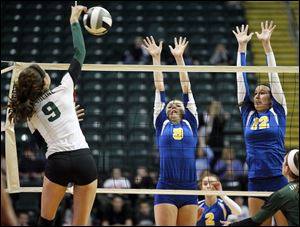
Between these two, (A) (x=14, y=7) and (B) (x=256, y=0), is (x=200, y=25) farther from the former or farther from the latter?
(A) (x=14, y=7)

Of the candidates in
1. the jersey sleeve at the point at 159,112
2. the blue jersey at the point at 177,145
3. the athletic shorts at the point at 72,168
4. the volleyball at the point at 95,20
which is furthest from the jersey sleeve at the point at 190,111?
the athletic shorts at the point at 72,168

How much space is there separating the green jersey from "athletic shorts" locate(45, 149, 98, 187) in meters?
1.46

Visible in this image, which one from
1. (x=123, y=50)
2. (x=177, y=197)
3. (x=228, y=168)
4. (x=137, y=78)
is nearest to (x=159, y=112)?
(x=177, y=197)

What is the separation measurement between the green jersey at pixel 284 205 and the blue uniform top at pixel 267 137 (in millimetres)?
2056

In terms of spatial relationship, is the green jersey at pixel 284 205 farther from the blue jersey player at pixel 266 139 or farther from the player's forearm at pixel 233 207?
the player's forearm at pixel 233 207

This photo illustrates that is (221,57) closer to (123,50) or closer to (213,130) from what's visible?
(123,50)

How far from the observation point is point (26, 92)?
6090mm

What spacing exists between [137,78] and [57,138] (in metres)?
10.8

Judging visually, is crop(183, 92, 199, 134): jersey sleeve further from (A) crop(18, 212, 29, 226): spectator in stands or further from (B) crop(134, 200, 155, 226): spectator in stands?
(A) crop(18, 212, 29, 226): spectator in stands

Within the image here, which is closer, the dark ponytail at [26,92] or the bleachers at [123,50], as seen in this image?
the dark ponytail at [26,92]

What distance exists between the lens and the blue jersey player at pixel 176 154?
8023mm

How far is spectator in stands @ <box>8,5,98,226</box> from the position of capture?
605 cm

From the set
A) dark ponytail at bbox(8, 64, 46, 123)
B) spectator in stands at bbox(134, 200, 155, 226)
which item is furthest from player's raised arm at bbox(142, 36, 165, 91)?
spectator in stands at bbox(134, 200, 155, 226)

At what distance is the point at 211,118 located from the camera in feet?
47.5
